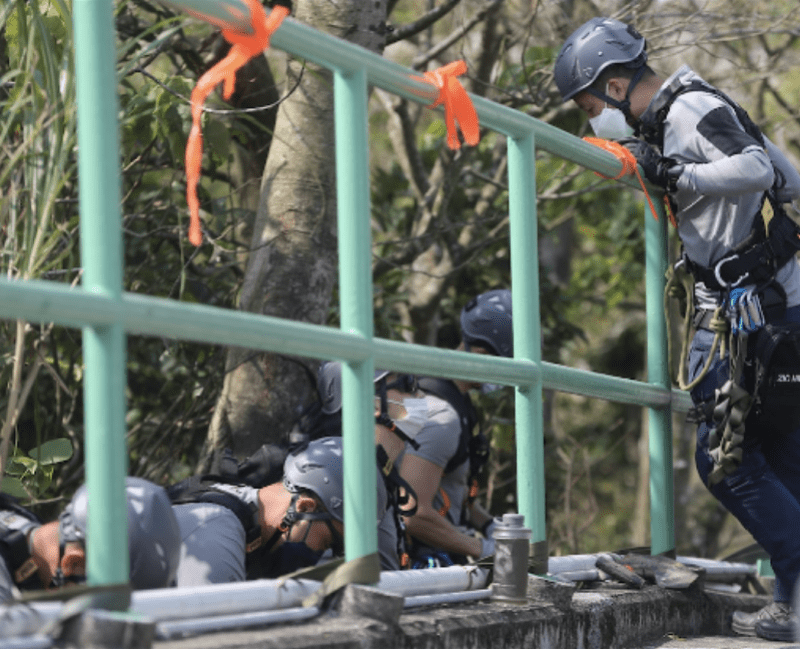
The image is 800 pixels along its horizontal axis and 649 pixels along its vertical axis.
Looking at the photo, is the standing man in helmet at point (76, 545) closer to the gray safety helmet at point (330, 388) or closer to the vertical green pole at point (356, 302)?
the vertical green pole at point (356, 302)

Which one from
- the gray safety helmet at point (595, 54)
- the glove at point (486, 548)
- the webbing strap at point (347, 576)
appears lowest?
the glove at point (486, 548)

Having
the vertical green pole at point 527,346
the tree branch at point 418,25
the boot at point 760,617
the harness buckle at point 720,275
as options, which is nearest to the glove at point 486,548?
the boot at point 760,617

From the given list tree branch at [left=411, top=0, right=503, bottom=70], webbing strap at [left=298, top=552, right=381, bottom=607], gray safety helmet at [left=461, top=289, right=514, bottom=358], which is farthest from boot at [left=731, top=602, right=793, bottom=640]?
tree branch at [left=411, top=0, right=503, bottom=70]

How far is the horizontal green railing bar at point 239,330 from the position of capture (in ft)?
5.82

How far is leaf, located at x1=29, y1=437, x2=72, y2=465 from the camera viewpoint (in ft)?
10.8

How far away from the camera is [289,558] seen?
3439 millimetres

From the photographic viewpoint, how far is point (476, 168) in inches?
254

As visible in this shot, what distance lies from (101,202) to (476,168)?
469 cm

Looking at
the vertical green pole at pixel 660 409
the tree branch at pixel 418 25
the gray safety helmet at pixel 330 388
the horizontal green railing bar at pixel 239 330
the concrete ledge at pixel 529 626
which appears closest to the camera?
the horizontal green railing bar at pixel 239 330

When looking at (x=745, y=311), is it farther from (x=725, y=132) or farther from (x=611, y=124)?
(x=611, y=124)

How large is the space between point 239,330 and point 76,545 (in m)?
0.84

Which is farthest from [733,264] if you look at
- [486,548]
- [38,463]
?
[38,463]

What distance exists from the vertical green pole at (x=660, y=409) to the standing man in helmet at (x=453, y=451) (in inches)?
31.3

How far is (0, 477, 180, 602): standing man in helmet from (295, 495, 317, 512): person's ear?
0.81 metres
